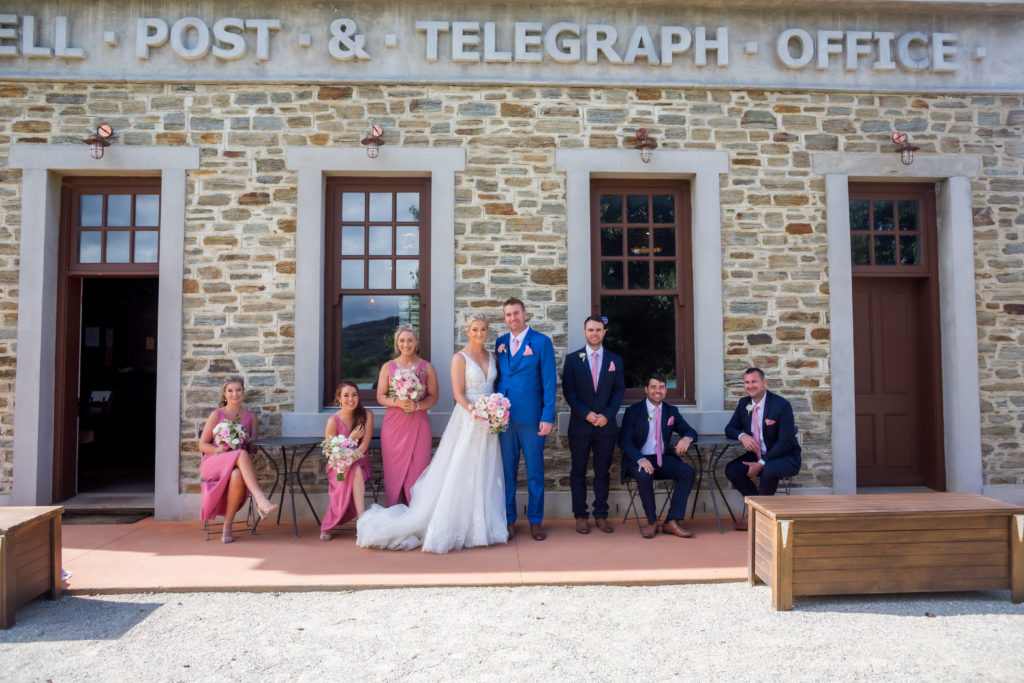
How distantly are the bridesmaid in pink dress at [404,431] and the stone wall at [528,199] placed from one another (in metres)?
0.56

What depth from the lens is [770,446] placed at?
586 centimetres

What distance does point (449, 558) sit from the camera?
16.3 feet

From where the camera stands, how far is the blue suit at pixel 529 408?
5551mm

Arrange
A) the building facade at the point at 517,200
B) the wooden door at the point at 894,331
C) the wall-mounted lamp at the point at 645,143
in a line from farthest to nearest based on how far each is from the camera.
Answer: the wooden door at the point at 894,331 < the wall-mounted lamp at the point at 645,143 < the building facade at the point at 517,200

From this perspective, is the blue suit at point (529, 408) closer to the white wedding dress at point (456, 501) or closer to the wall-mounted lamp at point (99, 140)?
the white wedding dress at point (456, 501)

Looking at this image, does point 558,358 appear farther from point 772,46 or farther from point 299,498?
point 772,46

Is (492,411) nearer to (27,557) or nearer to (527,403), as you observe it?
(527,403)

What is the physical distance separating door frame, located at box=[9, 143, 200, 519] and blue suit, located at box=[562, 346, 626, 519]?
3.49 meters

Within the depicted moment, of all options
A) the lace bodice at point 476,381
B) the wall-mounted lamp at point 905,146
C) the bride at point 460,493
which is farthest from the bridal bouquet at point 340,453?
the wall-mounted lamp at point 905,146

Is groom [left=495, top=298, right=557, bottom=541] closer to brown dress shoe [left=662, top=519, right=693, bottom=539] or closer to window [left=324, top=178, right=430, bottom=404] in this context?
brown dress shoe [left=662, top=519, right=693, bottom=539]

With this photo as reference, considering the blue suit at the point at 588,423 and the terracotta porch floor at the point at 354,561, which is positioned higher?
the blue suit at the point at 588,423

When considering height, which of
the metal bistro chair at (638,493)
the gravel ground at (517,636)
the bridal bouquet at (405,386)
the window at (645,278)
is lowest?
the gravel ground at (517,636)

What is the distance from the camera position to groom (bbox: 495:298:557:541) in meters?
5.55

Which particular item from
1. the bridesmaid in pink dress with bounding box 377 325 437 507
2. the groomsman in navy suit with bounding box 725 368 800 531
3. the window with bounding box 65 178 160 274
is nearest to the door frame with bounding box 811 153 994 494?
the groomsman in navy suit with bounding box 725 368 800 531
